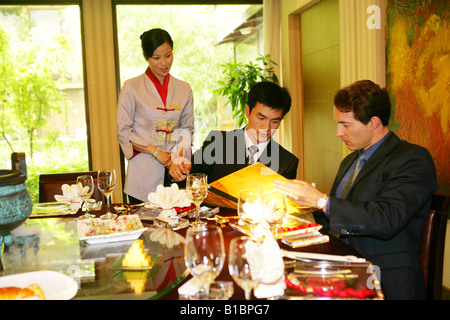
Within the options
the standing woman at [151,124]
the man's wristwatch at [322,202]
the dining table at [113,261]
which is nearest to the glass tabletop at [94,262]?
the dining table at [113,261]

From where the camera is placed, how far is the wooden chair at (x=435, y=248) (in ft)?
5.10

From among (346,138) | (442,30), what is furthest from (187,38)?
(346,138)

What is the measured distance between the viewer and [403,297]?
151 cm

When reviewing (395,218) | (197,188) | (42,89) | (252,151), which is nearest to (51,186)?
(252,151)

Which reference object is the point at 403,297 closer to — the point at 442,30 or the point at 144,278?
the point at 144,278

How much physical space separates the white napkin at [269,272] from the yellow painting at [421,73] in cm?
191

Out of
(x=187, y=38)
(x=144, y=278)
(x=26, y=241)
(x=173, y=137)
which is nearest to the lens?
(x=144, y=278)

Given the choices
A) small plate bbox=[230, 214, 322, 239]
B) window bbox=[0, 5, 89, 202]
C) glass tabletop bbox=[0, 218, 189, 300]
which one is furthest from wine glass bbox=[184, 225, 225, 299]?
window bbox=[0, 5, 89, 202]

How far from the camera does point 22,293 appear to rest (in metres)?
1.02

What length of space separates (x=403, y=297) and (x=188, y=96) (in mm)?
2108

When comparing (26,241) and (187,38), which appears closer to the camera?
(26,241)

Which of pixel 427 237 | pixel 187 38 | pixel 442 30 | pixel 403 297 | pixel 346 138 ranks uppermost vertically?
pixel 187 38

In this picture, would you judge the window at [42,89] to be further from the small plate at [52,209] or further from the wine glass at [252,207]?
the wine glass at [252,207]
